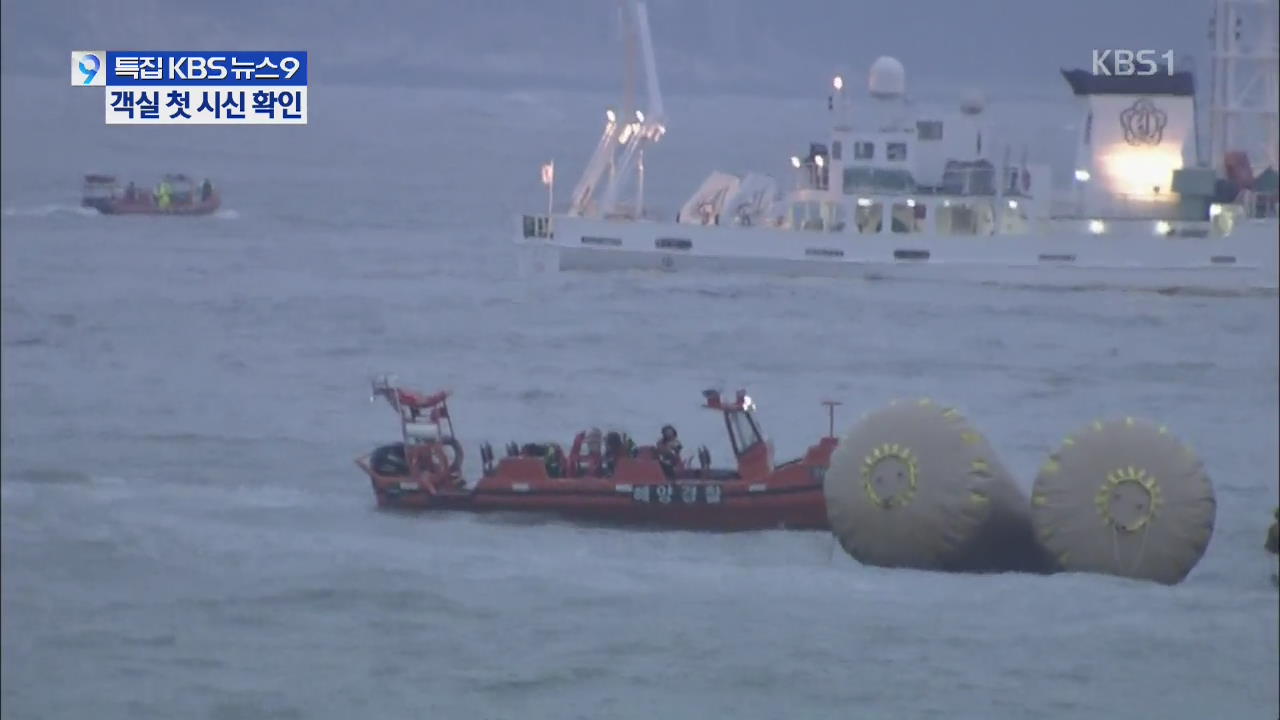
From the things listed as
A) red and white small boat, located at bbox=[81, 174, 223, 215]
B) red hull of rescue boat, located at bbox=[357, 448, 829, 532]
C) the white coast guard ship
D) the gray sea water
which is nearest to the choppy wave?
red and white small boat, located at bbox=[81, 174, 223, 215]

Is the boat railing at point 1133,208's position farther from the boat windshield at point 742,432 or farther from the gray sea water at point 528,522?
the boat windshield at point 742,432

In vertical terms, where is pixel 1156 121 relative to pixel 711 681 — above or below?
above

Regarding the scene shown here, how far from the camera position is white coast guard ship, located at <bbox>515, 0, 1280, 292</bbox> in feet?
63.1

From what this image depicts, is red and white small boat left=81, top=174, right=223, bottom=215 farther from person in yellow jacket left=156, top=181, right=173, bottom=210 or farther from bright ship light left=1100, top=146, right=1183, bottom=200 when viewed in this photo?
bright ship light left=1100, top=146, right=1183, bottom=200

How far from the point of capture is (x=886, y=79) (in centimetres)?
1930

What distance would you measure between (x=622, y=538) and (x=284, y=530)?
1.11 m

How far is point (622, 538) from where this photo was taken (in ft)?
25.7

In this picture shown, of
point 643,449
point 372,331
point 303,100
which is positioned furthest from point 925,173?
point 303,100

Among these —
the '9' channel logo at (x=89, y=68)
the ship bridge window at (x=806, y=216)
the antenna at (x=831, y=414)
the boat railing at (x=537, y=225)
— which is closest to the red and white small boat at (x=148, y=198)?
the boat railing at (x=537, y=225)

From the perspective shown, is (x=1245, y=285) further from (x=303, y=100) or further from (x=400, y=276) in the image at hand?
(x=303, y=100)

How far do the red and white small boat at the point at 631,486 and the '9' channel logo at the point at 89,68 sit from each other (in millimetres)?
3525

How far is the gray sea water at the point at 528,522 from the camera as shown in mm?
5992

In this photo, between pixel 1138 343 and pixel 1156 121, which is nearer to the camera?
pixel 1138 343
